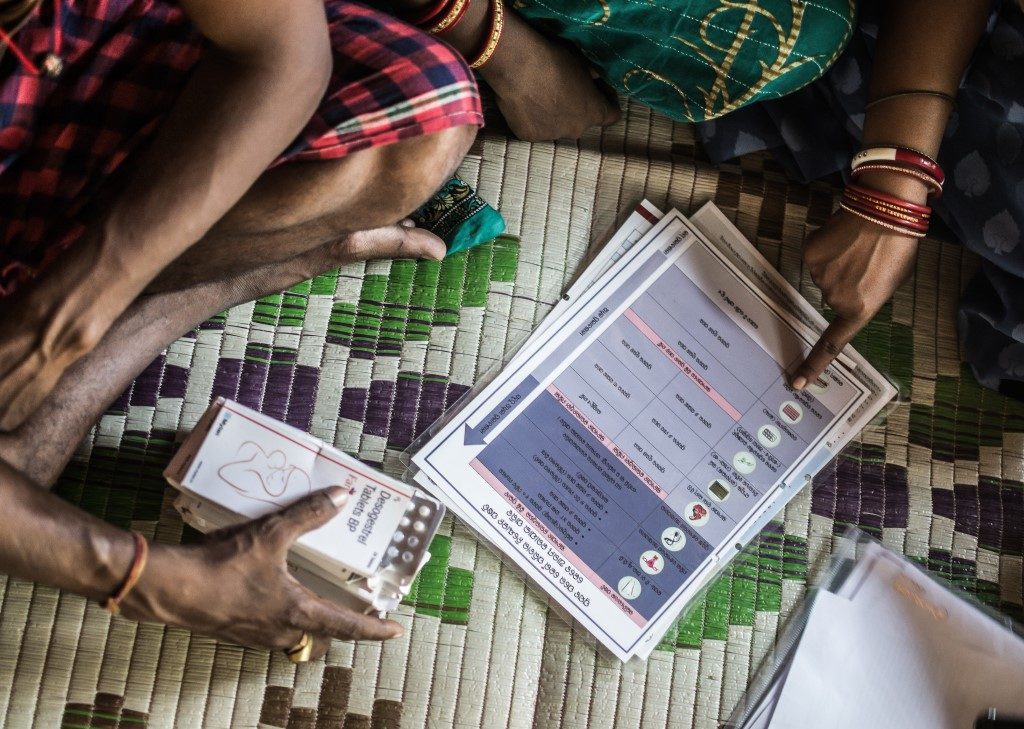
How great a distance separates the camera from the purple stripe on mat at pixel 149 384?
0.87 meters

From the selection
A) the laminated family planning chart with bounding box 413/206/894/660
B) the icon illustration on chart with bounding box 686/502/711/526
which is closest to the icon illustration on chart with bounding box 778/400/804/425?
the laminated family planning chart with bounding box 413/206/894/660

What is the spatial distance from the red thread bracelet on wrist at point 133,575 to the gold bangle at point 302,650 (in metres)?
0.16

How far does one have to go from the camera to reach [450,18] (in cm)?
86

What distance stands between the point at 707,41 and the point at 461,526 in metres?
0.53

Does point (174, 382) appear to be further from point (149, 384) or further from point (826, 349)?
point (826, 349)

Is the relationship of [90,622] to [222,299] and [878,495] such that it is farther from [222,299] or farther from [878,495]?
[878,495]

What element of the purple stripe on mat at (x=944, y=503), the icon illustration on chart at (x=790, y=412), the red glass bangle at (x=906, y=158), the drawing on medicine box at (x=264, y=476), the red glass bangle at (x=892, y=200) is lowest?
the drawing on medicine box at (x=264, y=476)

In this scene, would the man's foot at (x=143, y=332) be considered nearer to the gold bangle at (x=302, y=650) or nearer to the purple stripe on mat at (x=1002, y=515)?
the gold bangle at (x=302, y=650)

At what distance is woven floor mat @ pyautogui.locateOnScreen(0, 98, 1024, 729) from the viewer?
828 millimetres

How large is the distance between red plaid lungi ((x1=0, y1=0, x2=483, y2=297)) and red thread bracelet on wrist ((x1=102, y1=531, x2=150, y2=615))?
24 cm

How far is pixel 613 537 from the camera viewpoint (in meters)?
0.89

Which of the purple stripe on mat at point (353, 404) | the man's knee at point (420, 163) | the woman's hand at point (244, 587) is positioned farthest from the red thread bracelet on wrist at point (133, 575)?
the man's knee at point (420, 163)

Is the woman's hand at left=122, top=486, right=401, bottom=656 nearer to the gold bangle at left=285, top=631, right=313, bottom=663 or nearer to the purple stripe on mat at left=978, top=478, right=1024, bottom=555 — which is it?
the gold bangle at left=285, top=631, right=313, bottom=663

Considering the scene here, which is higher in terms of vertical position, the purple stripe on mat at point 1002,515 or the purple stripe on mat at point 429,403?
the purple stripe on mat at point 1002,515
